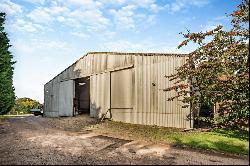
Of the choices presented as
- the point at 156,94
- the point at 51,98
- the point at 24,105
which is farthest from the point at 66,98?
the point at 24,105

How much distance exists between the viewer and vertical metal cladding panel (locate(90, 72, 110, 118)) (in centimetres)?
2208

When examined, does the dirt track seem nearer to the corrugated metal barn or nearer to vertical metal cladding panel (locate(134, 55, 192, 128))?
vertical metal cladding panel (locate(134, 55, 192, 128))

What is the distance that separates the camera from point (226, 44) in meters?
13.0

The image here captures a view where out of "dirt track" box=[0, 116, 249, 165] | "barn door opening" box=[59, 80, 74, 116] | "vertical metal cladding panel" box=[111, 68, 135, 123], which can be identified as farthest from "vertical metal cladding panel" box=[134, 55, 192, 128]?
"barn door opening" box=[59, 80, 74, 116]

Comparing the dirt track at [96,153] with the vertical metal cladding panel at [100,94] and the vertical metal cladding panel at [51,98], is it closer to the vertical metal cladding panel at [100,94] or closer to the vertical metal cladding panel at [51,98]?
the vertical metal cladding panel at [100,94]

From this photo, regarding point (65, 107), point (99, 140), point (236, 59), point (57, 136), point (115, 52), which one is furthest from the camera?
point (65, 107)

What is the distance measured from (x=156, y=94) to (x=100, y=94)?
19.0 ft

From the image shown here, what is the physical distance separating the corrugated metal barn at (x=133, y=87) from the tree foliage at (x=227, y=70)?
3.71 m

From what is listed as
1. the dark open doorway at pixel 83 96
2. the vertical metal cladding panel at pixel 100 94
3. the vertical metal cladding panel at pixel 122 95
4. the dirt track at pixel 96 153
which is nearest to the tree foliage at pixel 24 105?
the dark open doorway at pixel 83 96

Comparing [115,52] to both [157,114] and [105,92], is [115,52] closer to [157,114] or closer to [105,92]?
[105,92]

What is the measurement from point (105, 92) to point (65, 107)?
321 inches

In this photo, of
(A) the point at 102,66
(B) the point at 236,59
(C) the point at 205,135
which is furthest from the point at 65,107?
(B) the point at 236,59

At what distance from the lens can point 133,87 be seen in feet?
65.8

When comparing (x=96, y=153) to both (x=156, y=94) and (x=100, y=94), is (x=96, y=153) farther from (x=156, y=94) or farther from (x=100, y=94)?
(x=100, y=94)
